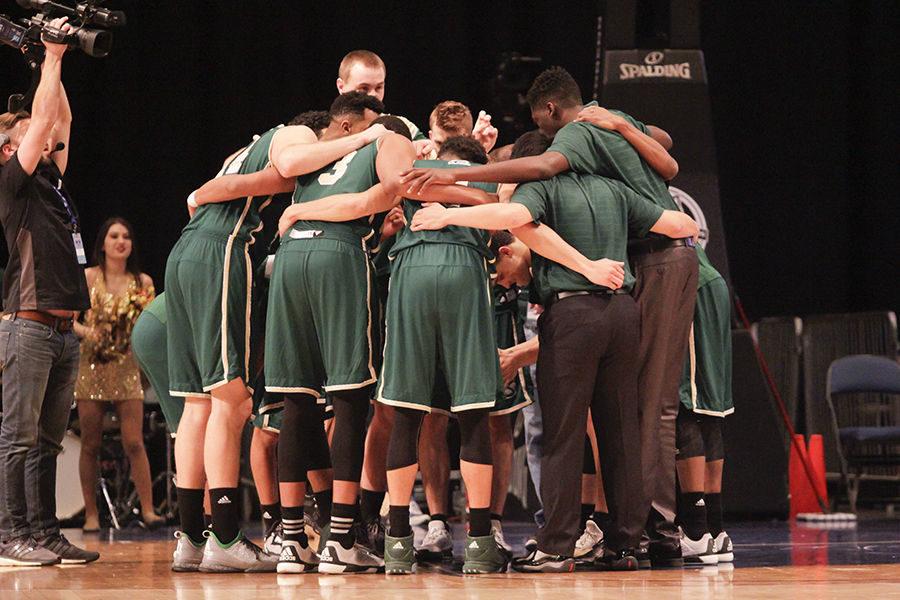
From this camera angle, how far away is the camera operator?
4762 millimetres

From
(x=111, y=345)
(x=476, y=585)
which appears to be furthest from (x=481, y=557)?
(x=111, y=345)

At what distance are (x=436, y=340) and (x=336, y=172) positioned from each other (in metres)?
0.71

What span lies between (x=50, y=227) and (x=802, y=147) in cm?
675

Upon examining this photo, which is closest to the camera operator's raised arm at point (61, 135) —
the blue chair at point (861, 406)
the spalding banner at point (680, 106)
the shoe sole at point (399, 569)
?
the shoe sole at point (399, 569)

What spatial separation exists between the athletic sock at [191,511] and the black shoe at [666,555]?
5.52ft

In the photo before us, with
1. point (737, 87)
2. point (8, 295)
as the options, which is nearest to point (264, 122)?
point (737, 87)

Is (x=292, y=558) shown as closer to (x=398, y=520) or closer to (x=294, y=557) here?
(x=294, y=557)

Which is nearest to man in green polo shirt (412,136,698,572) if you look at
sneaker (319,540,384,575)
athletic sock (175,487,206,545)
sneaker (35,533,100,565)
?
sneaker (319,540,384,575)

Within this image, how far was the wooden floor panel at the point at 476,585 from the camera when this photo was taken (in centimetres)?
352

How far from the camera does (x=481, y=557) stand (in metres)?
4.17

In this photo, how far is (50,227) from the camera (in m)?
4.91

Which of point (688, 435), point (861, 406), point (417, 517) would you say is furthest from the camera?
point (861, 406)

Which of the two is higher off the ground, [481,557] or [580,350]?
[580,350]

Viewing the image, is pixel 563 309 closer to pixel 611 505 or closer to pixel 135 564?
pixel 611 505
